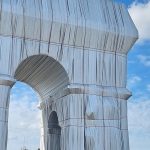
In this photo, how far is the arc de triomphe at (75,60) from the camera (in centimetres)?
2386

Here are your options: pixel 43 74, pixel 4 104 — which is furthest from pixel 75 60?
pixel 4 104

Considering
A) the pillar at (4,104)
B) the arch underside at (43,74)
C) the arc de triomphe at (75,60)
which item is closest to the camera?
the pillar at (4,104)

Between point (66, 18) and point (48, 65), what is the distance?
328 cm

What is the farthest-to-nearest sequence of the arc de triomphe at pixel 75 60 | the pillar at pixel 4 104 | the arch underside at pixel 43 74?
the arch underside at pixel 43 74 < the arc de triomphe at pixel 75 60 < the pillar at pixel 4 104

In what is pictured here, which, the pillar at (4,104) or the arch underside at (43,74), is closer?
the pillar at (4,104)

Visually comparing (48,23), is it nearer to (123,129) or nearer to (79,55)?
(79,55)

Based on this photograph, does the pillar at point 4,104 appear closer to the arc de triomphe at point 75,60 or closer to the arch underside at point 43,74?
the arc de triomphe at point 75,60

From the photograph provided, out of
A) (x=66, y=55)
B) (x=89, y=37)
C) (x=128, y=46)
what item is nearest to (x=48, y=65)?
(x=66, y=55)

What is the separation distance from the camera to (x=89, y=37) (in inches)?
1017

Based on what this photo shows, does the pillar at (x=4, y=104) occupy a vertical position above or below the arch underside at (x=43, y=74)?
below

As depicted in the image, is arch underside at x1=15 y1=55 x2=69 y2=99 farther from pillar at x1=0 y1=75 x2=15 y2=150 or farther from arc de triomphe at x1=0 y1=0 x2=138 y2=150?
pillar at x1=0 y1=75 x2=15 y2=150

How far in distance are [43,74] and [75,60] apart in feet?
9.90

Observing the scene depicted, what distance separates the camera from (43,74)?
89.7 ft

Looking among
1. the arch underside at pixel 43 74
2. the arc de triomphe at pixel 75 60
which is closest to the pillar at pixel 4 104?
the arc de triomphe at pixel 75 60
